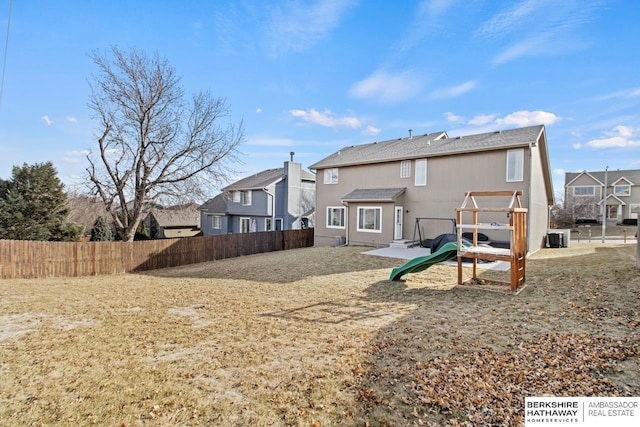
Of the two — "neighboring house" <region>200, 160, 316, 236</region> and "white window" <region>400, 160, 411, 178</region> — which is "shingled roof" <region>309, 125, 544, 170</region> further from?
"neighboring house" <region>200, 160, 316, 236</region>

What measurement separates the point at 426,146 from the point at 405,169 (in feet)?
5.90

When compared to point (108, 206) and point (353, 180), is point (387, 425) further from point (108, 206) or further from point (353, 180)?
point (108, 206)

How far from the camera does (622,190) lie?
129 feet

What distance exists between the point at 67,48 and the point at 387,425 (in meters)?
18.7

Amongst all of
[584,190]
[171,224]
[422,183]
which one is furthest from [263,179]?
[584,190]

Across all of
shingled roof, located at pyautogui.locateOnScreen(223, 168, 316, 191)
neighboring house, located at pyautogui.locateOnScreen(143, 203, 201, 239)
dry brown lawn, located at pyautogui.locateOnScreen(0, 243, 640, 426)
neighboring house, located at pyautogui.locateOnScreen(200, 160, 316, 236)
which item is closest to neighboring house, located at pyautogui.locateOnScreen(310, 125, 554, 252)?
neighboring house, located at pyautogui.locateOnScreen(200, 160, 316, 236)

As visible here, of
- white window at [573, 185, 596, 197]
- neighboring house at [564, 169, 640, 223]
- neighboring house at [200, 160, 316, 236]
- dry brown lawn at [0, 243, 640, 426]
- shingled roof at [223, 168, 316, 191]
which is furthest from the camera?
white window at [573, 185, 596, 197]

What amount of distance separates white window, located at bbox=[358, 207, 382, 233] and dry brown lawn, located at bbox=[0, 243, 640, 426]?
9.11 m

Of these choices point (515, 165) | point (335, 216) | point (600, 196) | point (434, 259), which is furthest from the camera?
point (600, 196)

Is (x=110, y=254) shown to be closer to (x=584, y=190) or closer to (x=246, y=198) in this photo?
(x=246, y=198)

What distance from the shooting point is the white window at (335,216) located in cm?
2033

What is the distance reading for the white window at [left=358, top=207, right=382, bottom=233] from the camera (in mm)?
17609

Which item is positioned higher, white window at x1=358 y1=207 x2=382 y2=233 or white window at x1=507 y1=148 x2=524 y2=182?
white window at x1=507 y1=148 x2=524 y2=182

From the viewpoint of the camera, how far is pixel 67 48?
13648mm
